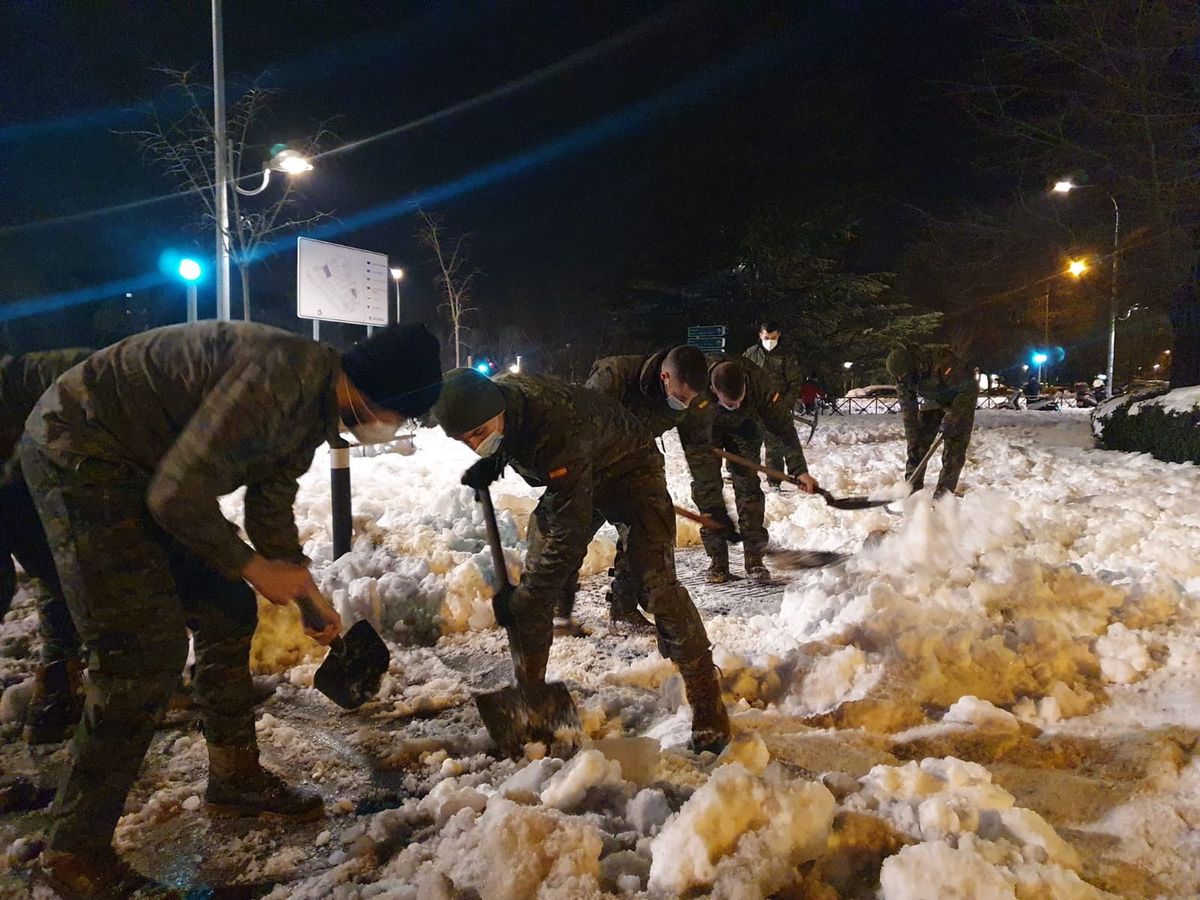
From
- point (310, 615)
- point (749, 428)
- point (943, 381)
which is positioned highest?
point (943, 381)

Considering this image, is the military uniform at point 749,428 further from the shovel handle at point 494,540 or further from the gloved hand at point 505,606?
the gloved hand at point 505,606

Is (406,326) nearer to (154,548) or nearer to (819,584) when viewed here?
(154,548)

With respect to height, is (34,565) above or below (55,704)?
above

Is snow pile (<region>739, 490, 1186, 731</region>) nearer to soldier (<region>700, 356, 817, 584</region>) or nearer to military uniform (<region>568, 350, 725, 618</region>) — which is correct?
military uniform (<region>568, 350, 725, 618</region>)

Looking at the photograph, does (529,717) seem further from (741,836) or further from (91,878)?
(91,878)

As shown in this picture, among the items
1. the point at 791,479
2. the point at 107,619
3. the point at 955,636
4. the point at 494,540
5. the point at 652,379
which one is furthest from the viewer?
the point at 791,479

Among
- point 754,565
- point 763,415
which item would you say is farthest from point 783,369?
point 754,565

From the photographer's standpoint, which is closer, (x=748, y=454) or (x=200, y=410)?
(x=200, y=410)

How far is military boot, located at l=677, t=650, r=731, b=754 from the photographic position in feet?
10.4

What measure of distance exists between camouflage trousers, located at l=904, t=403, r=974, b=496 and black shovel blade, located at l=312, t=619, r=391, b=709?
6.24 m

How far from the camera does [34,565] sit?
3.16 m

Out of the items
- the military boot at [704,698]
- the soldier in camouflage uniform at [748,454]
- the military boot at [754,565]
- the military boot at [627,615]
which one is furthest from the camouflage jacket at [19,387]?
the military boot at [754,565]

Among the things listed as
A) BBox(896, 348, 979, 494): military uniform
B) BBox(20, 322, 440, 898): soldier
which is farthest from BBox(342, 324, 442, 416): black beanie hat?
BBox(896, 348, 979, 494): military uniform

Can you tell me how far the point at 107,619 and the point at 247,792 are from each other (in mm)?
882
